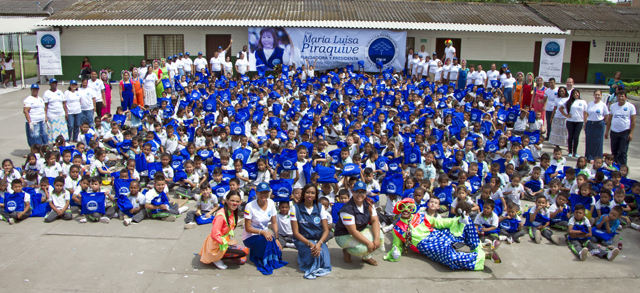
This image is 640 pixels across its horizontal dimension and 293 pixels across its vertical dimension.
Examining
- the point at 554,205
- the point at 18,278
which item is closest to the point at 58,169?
the point at 18,278

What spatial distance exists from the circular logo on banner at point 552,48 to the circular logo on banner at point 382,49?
5.42 metres

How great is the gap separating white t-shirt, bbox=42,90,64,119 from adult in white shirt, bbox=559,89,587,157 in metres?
10.2

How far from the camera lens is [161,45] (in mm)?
20500

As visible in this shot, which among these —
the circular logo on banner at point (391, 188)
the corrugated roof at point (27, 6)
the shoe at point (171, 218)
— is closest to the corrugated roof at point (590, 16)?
the circular logo on banner at point (391, 188)

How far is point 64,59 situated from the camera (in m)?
20.2

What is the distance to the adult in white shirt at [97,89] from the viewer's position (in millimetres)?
11828

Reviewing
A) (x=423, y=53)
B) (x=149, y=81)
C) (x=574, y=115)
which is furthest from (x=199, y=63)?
(x=574, y=115)

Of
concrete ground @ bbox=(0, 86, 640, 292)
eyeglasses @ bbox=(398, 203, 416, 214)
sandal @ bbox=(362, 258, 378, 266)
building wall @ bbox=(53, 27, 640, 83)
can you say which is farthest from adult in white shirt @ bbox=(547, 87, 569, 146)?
building wall @ bbox=(53, 27, 640, 83)

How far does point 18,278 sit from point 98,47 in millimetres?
16702

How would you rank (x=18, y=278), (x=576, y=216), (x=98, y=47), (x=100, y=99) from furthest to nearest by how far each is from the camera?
(x=98, y=47) → (x=100, y=99) → (x=576, y=216) → (x=18, y=278)

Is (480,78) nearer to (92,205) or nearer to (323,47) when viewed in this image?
(323,47)

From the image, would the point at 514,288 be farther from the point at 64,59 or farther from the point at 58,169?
the point at 64,59

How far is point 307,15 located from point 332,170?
13.6m

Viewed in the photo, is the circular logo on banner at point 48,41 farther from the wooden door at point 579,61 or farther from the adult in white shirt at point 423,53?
the wooden door at point 579,61
